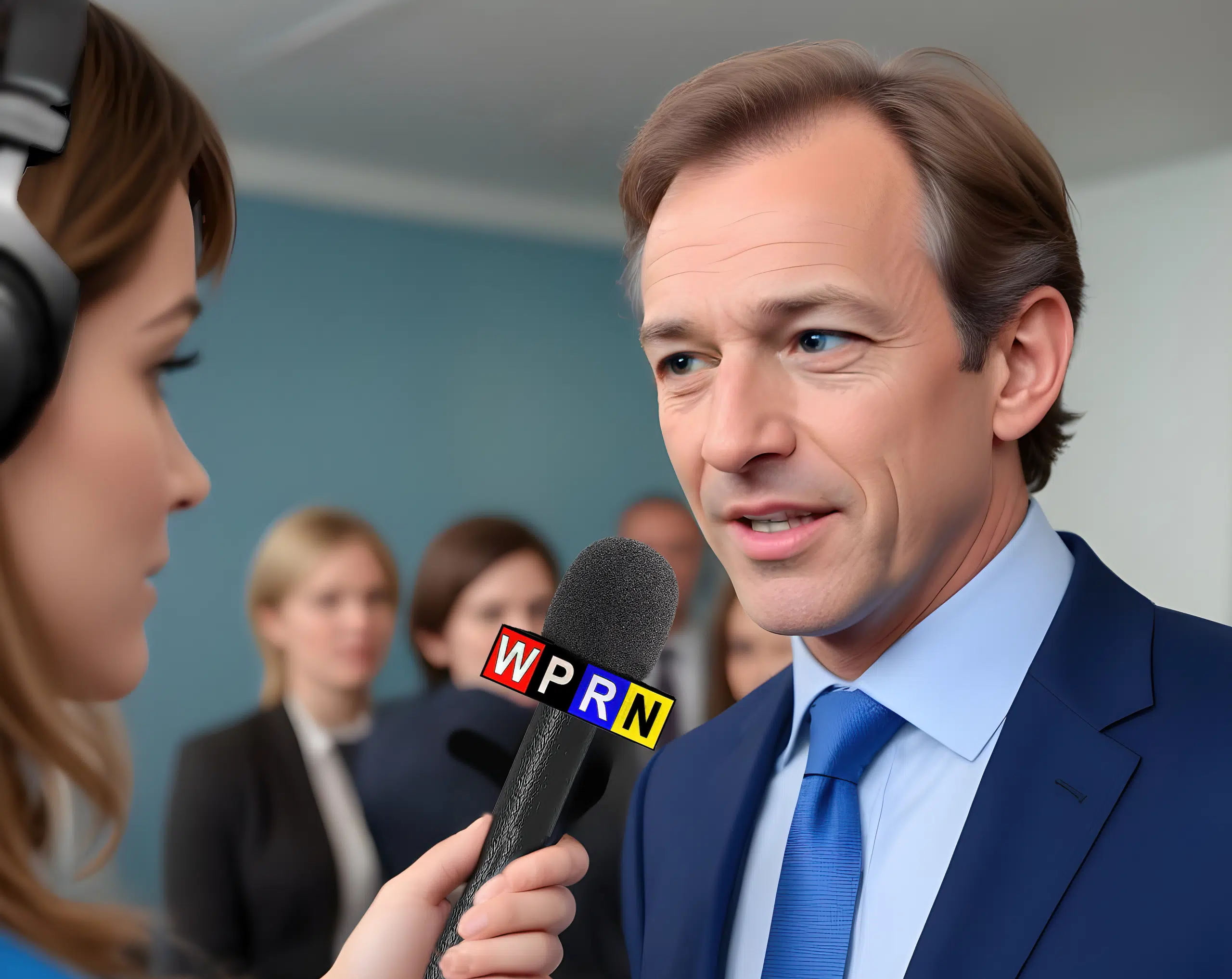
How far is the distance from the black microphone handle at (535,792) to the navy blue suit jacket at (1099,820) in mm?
357

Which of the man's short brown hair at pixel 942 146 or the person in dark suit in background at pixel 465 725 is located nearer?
the man's short brown hair at pixel 942 146

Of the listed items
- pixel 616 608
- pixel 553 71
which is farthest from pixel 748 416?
pixel 553 71

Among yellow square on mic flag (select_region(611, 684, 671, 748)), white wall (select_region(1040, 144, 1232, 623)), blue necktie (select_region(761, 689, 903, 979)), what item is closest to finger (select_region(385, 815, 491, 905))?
yellow square on mic flag (select_region(611, 684, 671, 748))

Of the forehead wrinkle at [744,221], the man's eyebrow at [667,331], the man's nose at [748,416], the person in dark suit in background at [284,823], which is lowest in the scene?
the person in dark suit in background at [284,823]

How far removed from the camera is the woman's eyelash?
83 centimetres

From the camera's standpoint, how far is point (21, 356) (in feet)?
2.09

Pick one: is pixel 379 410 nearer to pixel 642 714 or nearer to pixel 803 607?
pixel 803 607

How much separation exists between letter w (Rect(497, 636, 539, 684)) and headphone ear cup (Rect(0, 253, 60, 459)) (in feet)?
1.29

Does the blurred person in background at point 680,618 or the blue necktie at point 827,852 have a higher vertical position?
the blurred person in background at point 680,618

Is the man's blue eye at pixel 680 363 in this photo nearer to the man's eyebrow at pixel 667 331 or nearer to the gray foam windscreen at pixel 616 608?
the man's eyebrow at pixel 667 331

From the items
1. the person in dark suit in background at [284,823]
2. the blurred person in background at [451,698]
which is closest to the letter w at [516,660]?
the blurred person in background at [451,698]

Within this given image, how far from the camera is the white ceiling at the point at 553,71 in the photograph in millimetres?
4281

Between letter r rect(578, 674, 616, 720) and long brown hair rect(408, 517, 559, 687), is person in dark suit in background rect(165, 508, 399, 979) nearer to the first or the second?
long brown hair rect(408, 517, 559, 687)

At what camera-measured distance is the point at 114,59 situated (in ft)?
2.56
